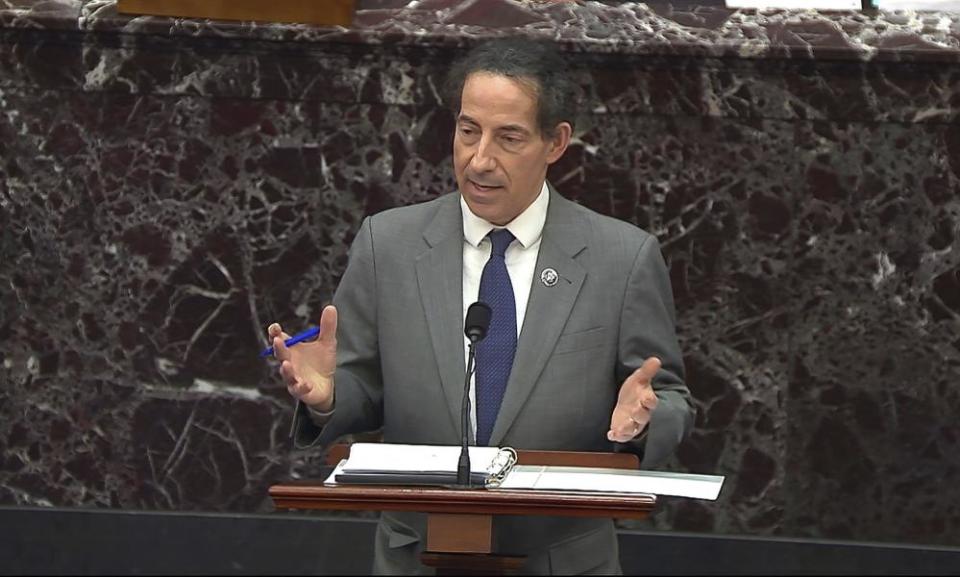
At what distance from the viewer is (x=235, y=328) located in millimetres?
4641

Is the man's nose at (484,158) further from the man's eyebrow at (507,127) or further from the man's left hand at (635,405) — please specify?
the man's left hand at (635,405)

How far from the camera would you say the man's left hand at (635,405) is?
2.81 meters

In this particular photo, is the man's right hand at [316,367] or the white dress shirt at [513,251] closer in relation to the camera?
the man's right hand at [316,367]

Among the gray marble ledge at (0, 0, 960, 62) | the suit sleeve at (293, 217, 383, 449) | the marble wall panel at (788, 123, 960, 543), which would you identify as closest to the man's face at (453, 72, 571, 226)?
the suit sleeve at (293, 217, 383, 449)

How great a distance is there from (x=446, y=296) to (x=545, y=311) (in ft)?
0.64

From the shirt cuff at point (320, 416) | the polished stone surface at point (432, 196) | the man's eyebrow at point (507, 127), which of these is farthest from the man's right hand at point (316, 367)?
the polished stone surface at point (432, 196)

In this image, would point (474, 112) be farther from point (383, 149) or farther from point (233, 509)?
point (233, 509)

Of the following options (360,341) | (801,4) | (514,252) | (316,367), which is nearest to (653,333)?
(514,252)

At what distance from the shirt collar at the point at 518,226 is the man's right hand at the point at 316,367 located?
43 centimetres

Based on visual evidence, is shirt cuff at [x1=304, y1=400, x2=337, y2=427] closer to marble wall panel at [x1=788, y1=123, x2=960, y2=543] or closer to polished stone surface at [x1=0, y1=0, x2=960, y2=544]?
polished stone surface at [x1=0, y1=0, x2=960, y2=544]

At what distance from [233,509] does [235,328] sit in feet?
1.75

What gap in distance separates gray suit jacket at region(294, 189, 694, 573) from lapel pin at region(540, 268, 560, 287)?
0.04 feet

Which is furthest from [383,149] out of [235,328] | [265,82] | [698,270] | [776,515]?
[776,515]

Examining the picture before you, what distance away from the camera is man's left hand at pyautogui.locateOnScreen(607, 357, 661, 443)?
281 centimetres
